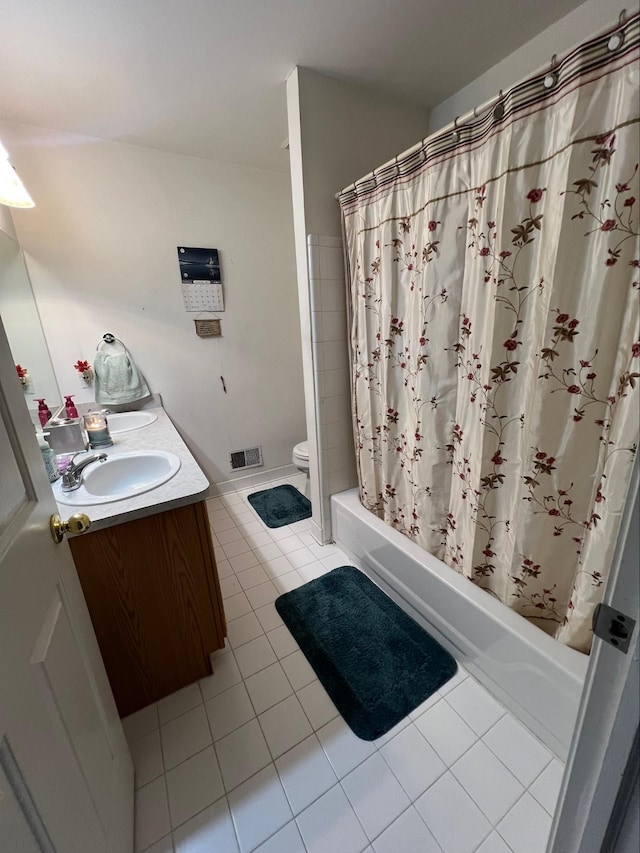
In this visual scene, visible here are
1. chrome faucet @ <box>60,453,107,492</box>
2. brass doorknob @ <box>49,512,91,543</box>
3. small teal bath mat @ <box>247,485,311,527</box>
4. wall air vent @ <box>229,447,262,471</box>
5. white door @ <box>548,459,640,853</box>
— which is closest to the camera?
white door @ <box>548,459,640,853</box>

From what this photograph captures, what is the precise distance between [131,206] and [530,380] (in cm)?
235

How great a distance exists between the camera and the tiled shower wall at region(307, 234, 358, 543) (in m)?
1.70

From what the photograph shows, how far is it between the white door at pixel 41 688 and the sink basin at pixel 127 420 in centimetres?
133

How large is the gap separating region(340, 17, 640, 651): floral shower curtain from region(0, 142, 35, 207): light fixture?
55.2 inches

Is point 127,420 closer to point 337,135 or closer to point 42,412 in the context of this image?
point 42,412

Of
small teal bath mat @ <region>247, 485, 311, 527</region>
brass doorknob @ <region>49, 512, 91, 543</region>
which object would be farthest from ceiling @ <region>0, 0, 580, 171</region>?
small teal bath mat @ <region>247, 485, 311, 527</region>

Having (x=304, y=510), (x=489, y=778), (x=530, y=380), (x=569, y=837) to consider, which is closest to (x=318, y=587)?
(x=304, y=510)

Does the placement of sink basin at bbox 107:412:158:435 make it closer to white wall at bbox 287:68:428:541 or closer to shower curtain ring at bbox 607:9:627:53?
white wall at bbox 287:68:428:541

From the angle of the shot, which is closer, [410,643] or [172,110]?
[410,643]

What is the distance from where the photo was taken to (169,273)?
87.5 inches

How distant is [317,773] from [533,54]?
277 cm

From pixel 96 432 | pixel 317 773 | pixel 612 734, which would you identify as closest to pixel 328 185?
pixel 96 432

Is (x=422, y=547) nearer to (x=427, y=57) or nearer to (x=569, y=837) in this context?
(x=569, y=837)

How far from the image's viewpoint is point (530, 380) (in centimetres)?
104
